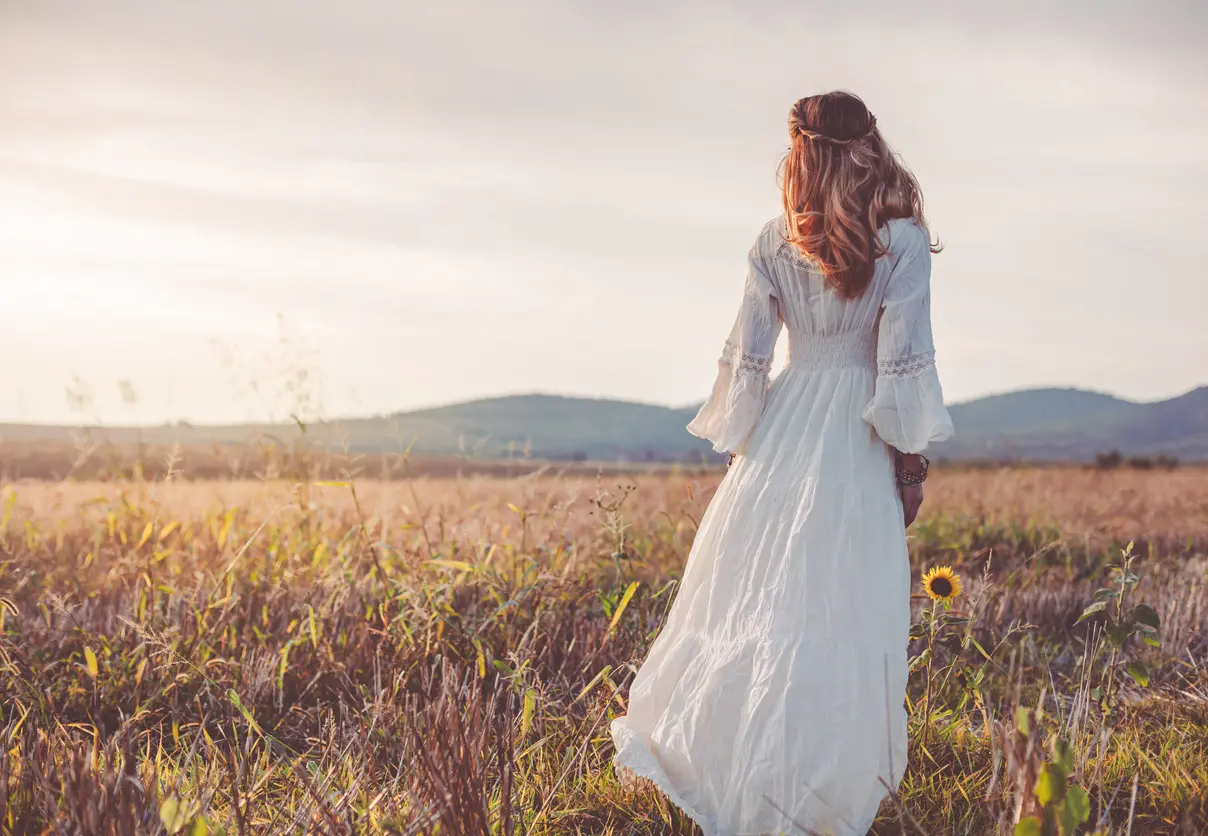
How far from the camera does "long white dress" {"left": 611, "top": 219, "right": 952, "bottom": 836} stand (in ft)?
8.50

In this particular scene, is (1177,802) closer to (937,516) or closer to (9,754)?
(9,754)

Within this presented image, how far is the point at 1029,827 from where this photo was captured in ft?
5.52

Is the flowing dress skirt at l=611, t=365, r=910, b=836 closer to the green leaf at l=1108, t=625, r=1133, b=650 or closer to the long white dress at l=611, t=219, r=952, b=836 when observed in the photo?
the long white dress at l=611, t=219, r=952, b=836

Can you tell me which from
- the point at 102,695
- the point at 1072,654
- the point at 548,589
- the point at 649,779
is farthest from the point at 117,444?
the point at 1072,654

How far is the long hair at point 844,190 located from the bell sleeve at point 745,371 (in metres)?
0.22

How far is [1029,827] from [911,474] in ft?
4.36

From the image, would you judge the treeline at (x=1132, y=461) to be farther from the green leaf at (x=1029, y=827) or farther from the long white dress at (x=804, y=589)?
the green leaf at (x=1029, y=827)

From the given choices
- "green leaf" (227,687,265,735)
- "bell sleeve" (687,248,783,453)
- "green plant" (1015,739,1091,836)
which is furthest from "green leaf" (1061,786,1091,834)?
"green leaf" (227,687,265,735)

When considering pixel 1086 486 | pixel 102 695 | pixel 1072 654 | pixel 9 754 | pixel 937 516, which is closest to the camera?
pixel 9 754

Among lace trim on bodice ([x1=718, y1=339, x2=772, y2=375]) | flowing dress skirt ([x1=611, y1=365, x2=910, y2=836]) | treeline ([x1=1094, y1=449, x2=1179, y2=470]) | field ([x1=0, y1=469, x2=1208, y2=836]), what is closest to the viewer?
field ([x1=0, y1=469, x2=1208, y2=836])

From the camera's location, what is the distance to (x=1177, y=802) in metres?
2.71

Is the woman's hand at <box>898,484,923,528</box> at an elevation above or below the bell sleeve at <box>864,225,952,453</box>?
below

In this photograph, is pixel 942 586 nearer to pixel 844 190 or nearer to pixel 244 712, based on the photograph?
pixel 844 190

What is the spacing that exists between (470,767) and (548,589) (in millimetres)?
2112
